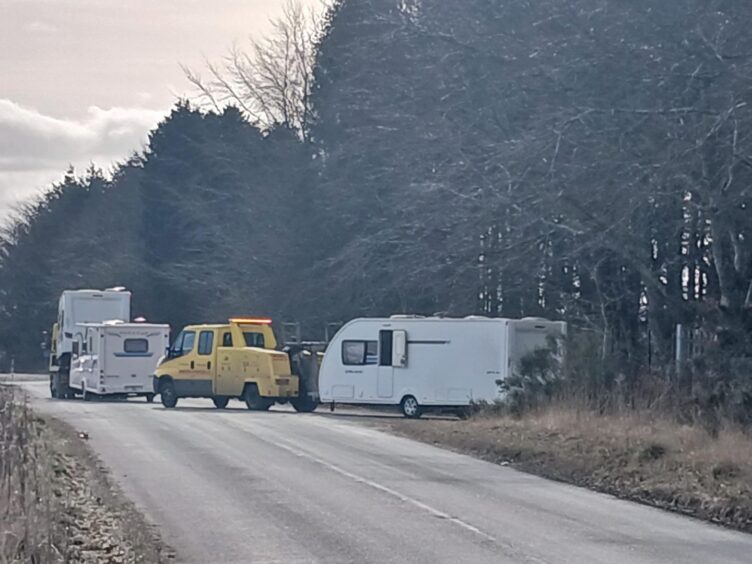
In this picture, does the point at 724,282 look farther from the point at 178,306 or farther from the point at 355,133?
the point at 178,306

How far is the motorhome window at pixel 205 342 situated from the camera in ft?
128

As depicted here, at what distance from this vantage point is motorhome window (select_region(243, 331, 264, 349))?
39.3 m

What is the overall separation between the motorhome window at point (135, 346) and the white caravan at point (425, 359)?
9628 mm

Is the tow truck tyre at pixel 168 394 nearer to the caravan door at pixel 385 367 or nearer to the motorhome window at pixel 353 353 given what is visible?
the motorhome window at pixel 353 353

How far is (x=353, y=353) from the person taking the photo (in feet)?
120

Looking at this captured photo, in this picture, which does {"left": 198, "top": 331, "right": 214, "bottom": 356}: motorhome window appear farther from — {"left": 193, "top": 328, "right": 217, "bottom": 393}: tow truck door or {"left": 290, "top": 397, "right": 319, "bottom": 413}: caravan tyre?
{"left": 290, "top": 397, "right": 319, "bottom": 413}: caravan tyre

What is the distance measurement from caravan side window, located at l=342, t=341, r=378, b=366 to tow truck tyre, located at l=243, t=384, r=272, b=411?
121 inches

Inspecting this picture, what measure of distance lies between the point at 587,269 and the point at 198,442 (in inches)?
416

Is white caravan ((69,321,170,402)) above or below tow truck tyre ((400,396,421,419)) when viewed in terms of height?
above

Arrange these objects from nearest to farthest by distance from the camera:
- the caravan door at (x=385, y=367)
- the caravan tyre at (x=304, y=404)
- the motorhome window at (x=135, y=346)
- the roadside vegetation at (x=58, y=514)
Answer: the roadside vegetation at (x=58, y=514)
the caravan door at (x=385, y=367)
the caravan tyre at (x=304, y=404)
the motorhome window at (x=135, y=346)

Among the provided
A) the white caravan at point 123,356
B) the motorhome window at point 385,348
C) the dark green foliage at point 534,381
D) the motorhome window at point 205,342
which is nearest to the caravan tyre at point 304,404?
the motorhome window at point 205,342

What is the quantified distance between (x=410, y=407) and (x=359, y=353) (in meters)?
2.08

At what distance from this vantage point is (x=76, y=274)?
74.9 metres

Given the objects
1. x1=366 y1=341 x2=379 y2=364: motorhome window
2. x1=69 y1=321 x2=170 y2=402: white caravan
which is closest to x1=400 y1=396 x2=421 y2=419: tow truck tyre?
x1=366 y1=341 x2=379 y2=364: motorhome window
